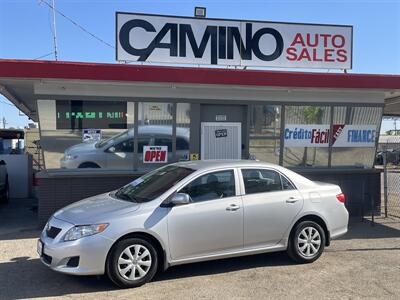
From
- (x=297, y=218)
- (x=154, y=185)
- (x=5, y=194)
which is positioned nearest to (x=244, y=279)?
(x=297, y=218)

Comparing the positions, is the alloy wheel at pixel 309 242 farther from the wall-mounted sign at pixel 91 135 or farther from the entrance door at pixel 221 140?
the wall-mounted sign at pixel 91 135

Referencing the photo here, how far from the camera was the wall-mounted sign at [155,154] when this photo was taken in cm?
988

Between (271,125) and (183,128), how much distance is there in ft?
6.64

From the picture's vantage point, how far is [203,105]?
1019 cm

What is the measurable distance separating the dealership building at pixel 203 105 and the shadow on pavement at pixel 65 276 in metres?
2.90

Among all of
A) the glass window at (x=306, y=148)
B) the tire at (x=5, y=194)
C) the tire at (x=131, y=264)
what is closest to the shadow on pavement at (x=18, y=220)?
the tire at (x=5, y=194)

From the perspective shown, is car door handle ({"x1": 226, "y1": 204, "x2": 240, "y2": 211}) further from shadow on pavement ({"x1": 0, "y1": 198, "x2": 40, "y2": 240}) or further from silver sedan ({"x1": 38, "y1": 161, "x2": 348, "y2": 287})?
shadow on pavement ({"x1": 0, "y1": 198, "x2": 40, "y2": 240})

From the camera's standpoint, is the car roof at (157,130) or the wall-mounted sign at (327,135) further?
the wall-mounted sign at (327,135)

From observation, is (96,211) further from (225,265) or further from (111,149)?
(111,149)

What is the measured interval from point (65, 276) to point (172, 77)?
450 cm

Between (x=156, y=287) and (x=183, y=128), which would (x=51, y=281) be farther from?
(x=183, y=128)

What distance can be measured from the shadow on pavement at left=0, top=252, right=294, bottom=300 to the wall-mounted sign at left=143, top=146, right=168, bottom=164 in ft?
11.5

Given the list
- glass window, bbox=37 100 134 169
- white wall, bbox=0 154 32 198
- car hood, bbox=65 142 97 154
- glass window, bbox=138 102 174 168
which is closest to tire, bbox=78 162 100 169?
glass window, bbox=37 100 134 169

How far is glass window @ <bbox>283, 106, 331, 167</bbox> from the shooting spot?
1062 cm
